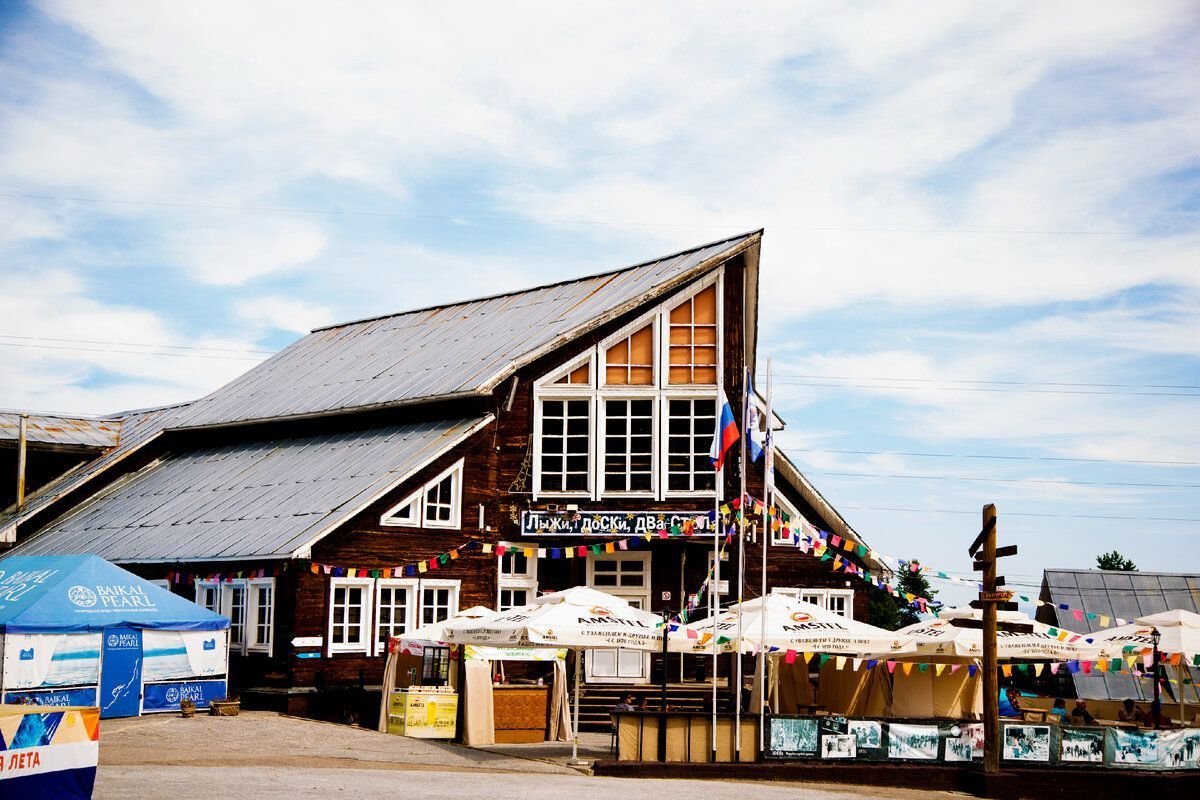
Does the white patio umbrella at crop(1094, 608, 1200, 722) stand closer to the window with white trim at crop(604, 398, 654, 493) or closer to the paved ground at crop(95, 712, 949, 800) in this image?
the paved ground at crop(95, 712, 949, 800)

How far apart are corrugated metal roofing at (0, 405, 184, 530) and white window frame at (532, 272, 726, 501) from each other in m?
13.5

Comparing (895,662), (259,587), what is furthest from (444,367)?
(895,662)

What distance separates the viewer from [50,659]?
983 inches

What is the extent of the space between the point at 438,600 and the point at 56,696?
27.6ft

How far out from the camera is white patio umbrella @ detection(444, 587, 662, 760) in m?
22.4

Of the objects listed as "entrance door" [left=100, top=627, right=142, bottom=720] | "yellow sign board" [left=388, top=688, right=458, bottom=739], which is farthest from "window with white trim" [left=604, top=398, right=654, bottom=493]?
"entrance door" [left=100, top=627, right=142, bottom=720]

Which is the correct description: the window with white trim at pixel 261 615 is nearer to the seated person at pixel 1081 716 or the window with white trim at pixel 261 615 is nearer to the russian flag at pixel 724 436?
the russian flag at pixel 724 436

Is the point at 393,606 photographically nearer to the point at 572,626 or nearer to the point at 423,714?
the point at 423,714

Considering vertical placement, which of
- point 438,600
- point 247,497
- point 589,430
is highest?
point 589,430

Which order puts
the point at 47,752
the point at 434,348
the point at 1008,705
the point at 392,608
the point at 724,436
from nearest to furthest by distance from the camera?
the point at 47,752 → the point at 724,436 → the point at 392,608 → the point at 1008,705 → the point at 434,348

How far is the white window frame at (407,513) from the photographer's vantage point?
29750 mm

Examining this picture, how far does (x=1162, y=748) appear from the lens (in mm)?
23656

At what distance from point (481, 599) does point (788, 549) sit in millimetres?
8119

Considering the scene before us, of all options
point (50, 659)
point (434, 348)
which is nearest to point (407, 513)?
point (50, 659)
